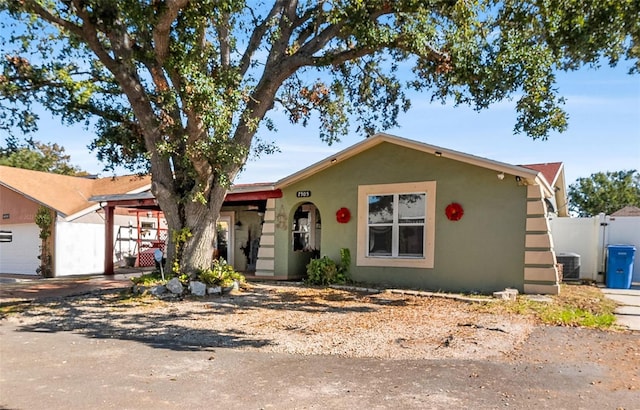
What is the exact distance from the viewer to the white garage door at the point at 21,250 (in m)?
18.8

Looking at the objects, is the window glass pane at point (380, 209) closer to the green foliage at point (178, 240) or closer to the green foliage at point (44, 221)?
the green foliage at point (178, 240)

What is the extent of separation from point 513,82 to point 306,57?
14.8ft

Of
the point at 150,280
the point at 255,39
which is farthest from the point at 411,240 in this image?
the point at 150,280

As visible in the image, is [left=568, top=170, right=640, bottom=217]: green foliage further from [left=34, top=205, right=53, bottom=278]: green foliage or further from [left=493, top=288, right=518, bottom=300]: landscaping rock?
[left=34, top=205, right=53, bottom=278]: green foliage

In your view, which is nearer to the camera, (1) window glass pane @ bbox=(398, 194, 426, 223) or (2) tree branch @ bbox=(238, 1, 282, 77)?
(2) tree branch @ bbox=(238, 1, 282, 77)

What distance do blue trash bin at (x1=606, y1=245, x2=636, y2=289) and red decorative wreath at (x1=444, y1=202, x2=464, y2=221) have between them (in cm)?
496

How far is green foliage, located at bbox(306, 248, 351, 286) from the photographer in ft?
39.6

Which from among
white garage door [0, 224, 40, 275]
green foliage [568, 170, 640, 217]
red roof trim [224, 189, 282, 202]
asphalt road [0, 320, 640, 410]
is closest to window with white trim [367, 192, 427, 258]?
red roof trim [224, 189, 282, 202]

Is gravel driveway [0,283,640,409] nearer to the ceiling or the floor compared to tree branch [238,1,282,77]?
nearer to the floor

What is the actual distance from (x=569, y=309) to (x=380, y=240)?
4.87 metres

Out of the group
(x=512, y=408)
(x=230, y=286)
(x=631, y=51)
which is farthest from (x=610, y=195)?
(x=512, y=408)

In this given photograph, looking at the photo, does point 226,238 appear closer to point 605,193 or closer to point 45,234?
point 45,234

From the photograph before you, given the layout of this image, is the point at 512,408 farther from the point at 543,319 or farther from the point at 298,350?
the point at 543,319

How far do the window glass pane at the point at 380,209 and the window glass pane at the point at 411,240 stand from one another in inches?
19.5
